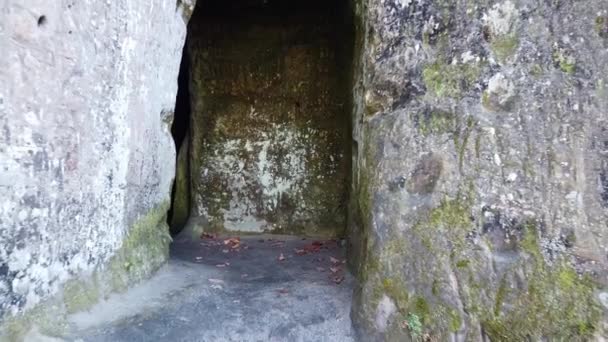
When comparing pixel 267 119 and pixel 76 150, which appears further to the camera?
pixel 267 119

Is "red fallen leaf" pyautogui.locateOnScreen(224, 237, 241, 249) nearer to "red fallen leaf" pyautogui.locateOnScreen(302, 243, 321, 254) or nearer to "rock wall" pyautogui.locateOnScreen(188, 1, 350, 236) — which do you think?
"rock wall" pyautogui.locateOnScreen(188, 1, 350, 236)

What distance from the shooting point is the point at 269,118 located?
6445 mm

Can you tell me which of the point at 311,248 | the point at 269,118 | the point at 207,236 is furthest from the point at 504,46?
the point at 207,236

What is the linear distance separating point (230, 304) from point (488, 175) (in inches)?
82.6

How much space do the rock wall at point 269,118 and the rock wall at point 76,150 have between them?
8.46 feet

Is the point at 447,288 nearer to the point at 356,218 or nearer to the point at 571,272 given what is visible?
the point at 571,272

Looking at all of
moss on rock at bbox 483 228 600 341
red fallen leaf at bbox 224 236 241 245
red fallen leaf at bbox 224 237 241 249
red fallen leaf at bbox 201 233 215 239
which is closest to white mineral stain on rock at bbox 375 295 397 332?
moss on rock at bbox 483 228 600 341

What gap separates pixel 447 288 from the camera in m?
2.47

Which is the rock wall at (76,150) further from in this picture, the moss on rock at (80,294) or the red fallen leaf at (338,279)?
the red fallen leaf at (338,279)

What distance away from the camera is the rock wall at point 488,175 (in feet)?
7.29

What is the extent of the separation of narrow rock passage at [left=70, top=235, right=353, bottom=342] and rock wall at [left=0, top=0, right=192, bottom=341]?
195mm

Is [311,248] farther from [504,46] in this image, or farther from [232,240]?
[504,46]

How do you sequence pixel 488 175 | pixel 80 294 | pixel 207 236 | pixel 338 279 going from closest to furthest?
pixel 488 175
pixel 80 294
pixel 338 279
pixel 207 236

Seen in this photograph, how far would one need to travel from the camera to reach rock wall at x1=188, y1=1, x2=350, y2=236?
6273mm
